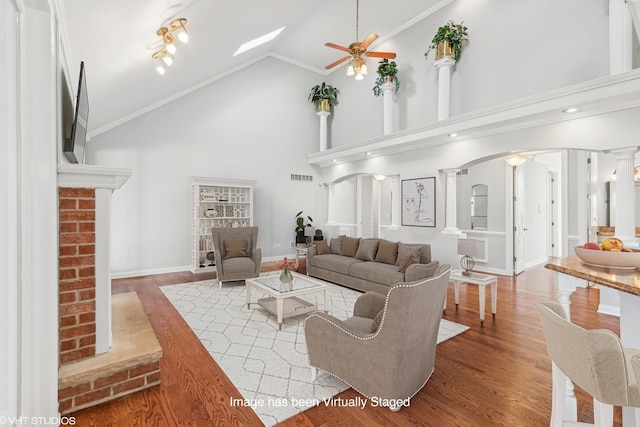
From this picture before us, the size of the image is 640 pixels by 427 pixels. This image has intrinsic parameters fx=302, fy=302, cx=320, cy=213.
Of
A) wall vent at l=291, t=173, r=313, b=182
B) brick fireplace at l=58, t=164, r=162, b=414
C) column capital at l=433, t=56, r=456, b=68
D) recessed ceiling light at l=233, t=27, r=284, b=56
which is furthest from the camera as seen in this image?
wall vent at l=291, t=173, r=313, b=182

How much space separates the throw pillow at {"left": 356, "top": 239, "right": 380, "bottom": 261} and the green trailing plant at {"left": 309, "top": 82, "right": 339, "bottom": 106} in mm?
4314

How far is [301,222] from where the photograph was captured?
8.07 m

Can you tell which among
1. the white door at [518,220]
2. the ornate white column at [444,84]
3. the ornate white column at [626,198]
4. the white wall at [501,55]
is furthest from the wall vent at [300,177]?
the ornate white column at [626,198]

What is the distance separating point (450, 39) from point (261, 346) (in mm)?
5427

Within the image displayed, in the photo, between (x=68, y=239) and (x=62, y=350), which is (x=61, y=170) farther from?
(x=62, y=350)

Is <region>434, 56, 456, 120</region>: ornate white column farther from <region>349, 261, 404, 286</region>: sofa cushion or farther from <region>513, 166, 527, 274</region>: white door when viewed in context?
<region>349, 261, 404, 286</region>: sofa cushion

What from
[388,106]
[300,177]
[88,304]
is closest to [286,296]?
[88,304]

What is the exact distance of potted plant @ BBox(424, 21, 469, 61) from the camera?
5.01 meters

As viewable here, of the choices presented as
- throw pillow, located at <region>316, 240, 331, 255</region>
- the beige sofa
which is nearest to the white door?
the beige sofa

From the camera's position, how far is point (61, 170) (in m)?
1.94

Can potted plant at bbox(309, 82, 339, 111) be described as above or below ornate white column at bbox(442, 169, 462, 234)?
above

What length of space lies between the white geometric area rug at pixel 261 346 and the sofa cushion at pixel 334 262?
0.43 metres

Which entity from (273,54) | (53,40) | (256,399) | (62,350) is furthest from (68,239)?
(273,54)

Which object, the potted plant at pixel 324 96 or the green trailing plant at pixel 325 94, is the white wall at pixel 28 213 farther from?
the green trailing plant at pixel 325 94
